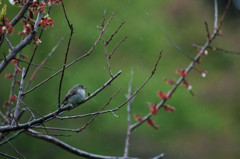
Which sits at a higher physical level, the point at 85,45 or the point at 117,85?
the point at 85,45

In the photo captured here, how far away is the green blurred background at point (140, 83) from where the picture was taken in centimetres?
838

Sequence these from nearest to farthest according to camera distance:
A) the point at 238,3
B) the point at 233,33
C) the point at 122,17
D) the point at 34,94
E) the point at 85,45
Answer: the point at 34,94
the point at 85,45
the point at 122,17
the point at 238,3
the point at 233,33

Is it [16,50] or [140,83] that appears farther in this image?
[140,83]

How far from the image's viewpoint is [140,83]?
876 cm

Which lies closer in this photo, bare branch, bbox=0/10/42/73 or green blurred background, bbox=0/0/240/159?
bare branch, bbox=0/10/42/73

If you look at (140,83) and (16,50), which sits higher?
(140,83)

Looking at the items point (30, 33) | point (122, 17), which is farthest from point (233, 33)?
point (30, 33)

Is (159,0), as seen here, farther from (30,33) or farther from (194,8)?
(30,33)

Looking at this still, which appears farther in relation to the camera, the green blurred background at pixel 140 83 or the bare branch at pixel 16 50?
the green blurred background at pixel 140 83

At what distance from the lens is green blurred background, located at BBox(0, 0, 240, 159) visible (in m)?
8.38

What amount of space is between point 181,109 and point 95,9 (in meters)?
3.92

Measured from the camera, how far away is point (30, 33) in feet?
6.44

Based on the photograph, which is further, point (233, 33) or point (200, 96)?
point (233, 33)

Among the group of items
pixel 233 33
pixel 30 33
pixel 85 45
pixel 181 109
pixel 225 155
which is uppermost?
pixel 85 45
